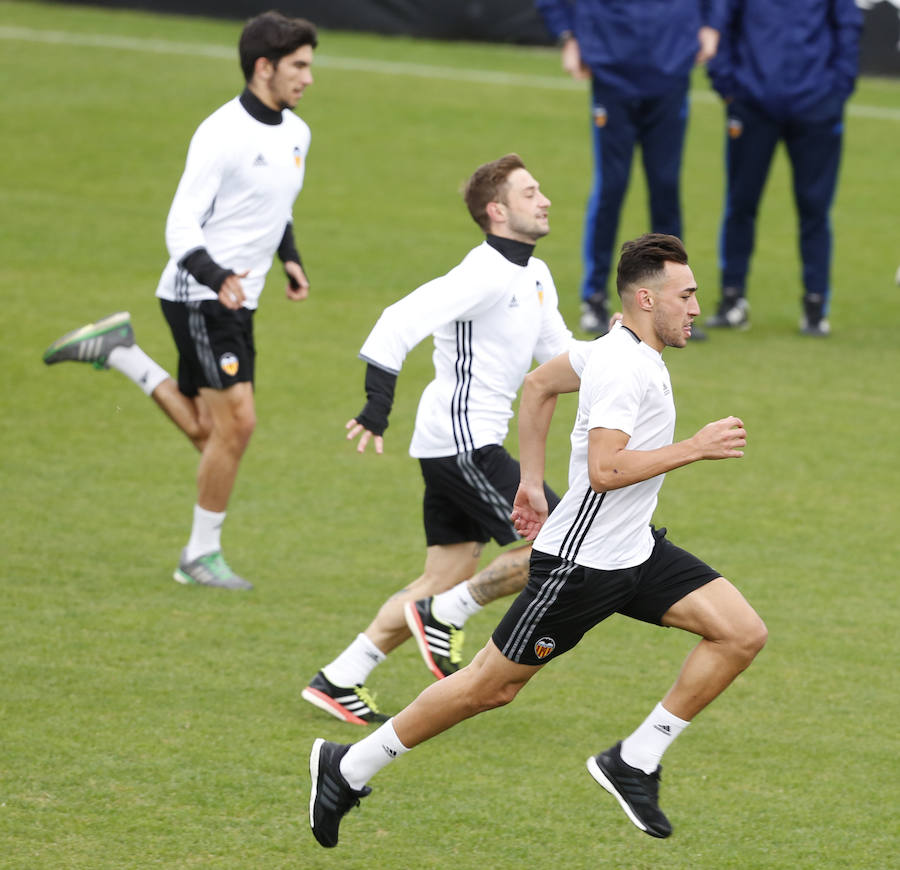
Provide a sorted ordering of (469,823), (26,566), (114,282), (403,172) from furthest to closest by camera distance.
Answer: (403,172), (114,282), (26,566), (469,823)

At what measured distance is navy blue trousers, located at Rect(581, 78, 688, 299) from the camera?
1203 cm

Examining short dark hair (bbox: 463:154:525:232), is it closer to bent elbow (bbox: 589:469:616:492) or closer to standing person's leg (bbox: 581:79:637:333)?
bent elbow (bbox: 589:469:616:492)

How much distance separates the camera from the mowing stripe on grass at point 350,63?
20594mm

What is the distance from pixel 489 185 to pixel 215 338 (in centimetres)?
186

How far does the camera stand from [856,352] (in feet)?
40.5

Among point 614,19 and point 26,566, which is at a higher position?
point 614,19

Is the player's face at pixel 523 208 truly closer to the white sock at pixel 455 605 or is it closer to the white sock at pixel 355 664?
the white sock at pixel 455 605

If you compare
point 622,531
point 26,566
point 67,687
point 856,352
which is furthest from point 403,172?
point 622,531

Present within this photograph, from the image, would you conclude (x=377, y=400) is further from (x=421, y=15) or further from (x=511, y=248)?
(x=421, y=15)

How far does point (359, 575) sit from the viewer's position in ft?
25.4

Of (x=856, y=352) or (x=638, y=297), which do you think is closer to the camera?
(x=638, y=297)

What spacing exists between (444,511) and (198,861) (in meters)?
1.89

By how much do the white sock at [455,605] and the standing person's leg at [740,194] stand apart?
284 inches

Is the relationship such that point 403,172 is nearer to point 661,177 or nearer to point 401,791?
point 661,177
